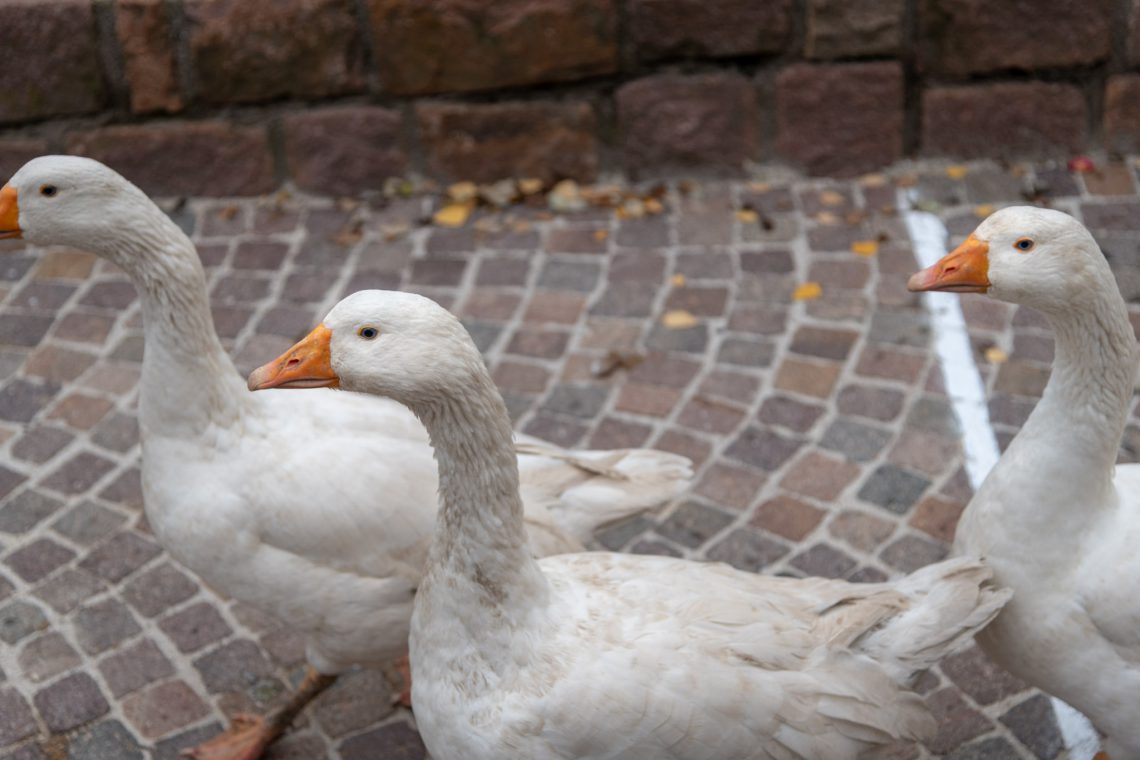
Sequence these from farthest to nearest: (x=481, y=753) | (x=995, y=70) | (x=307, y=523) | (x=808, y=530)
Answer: (x=995, y=70), (x=808, y=530), (x=307, y=523), (x=481, y=753)

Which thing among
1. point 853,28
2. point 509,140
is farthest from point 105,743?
point 853,28

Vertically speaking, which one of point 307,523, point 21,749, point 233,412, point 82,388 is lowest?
point 21,749

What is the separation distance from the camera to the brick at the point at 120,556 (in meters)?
4.32

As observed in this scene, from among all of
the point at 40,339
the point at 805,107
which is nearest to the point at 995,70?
the point at 805,107

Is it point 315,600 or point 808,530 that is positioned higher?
point 315,600

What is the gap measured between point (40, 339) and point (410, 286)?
161cm

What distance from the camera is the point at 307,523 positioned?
3.33 m

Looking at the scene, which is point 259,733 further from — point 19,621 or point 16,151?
point 16,151

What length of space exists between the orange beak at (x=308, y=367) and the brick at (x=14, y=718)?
1.74m

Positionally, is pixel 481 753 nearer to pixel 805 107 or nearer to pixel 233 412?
pixel 233 412

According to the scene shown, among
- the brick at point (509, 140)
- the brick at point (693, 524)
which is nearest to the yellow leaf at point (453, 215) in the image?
the brick at point (509, 140)

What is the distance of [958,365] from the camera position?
4.93 metres

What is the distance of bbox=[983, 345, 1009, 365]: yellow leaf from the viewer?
16.1 feet

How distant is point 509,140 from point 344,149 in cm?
81
